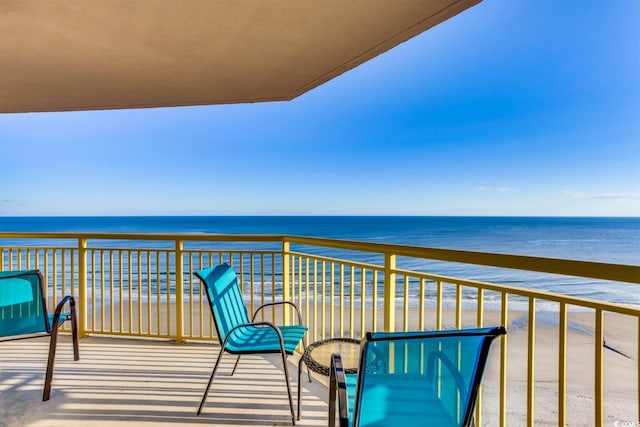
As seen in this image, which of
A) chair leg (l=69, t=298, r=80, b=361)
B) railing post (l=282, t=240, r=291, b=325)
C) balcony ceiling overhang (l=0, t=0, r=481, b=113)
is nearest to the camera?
balcony ceiling overhang (l=0, t=0, r=481, b=113)

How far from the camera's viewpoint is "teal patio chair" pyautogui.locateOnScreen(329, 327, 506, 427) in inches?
33.1

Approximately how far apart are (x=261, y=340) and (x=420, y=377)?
135cm

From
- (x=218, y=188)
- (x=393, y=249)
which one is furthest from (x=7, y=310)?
(x=218, y=188)

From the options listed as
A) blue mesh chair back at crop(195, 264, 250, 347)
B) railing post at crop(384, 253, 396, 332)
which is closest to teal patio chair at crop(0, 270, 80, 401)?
blue mesh chair back at crop(195, 264, 250, 347)

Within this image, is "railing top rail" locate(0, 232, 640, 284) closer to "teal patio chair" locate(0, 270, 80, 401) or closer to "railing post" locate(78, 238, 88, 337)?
"teal patio chair" locate(0, 270, 80, 401)

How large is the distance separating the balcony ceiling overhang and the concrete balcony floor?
2.30 metres

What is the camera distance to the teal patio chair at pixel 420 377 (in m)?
0.84

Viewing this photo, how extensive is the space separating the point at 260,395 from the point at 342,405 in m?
1.39

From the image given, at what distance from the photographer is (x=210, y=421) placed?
1796mm

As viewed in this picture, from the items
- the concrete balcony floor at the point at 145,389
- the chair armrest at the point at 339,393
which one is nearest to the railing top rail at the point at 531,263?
the chair armrest at the point at 339,393

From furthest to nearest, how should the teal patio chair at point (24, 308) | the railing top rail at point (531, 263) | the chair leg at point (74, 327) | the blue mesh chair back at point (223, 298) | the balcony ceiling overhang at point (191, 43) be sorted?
the chair leg at point (74, 327) < the teal patio chair at point (24, 308) < the blue mesh chair back at point (223, 298) < the balcony ceiling overhang at point (191, 43) < the railing top rail at point (531, 263)

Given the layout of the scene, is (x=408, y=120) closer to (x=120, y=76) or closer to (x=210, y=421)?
(x=120, y=76)

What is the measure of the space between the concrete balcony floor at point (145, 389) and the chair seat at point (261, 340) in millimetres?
395

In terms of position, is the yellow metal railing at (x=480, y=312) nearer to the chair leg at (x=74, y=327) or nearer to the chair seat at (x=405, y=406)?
the chair leg at (x=74, y=327)
